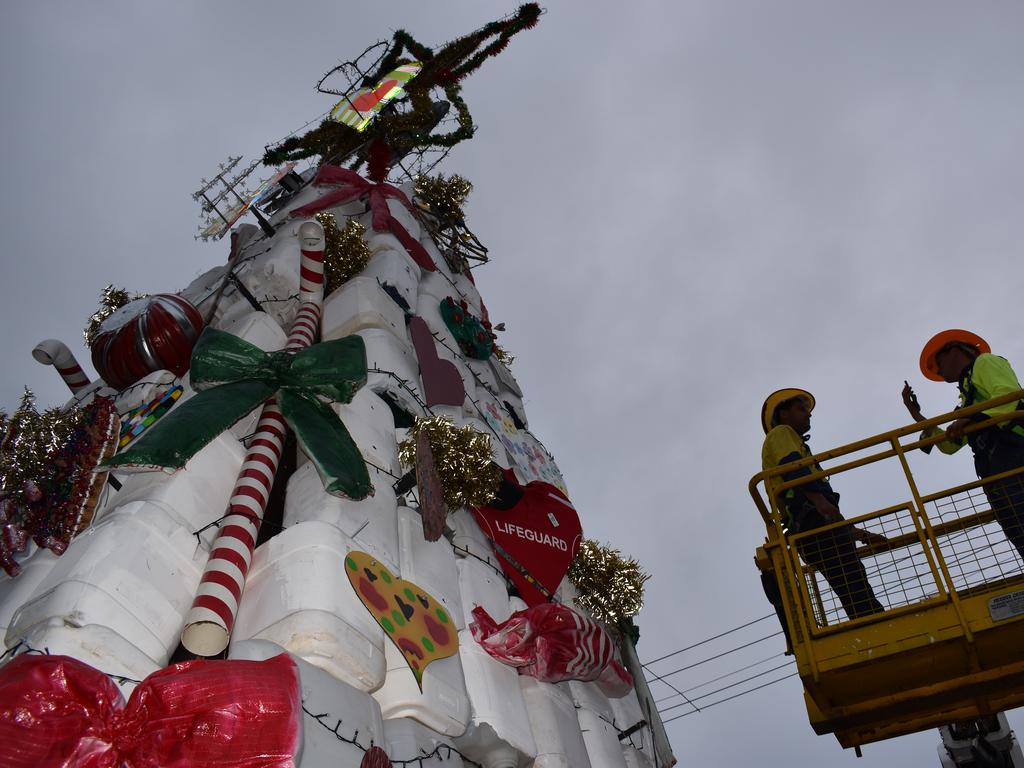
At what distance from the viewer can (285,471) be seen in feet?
36.9

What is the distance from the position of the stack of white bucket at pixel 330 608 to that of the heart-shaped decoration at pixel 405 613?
14cm

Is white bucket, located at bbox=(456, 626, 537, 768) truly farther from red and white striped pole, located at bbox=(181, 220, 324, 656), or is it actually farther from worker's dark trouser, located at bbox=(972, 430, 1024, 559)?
worker's dark trouser, located at bbox=(972, 430, 1024, 559)

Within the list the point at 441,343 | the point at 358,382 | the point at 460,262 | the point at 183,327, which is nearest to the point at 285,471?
the point at 358,382

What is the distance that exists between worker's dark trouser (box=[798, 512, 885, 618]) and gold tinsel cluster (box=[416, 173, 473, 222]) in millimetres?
18258

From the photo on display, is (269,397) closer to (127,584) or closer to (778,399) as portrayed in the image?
(127,584)

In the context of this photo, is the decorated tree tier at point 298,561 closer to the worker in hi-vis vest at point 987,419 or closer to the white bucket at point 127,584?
the white bucket at point 127,584

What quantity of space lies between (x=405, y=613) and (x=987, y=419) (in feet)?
15.6

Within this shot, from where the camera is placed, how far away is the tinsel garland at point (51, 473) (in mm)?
9133

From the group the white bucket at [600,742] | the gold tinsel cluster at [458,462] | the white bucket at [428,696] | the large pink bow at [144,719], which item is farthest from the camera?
the gold tinsel cluster at [458,462]

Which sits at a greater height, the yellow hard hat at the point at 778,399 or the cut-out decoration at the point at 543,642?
the yellow hard hat at the point at 778,399

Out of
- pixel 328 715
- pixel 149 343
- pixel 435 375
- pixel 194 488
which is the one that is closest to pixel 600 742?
pixel 328 715

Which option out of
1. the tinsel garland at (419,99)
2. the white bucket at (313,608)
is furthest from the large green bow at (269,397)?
the tinsel garland at (419,99)

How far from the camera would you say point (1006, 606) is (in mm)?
6461

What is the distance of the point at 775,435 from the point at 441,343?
890 cm
